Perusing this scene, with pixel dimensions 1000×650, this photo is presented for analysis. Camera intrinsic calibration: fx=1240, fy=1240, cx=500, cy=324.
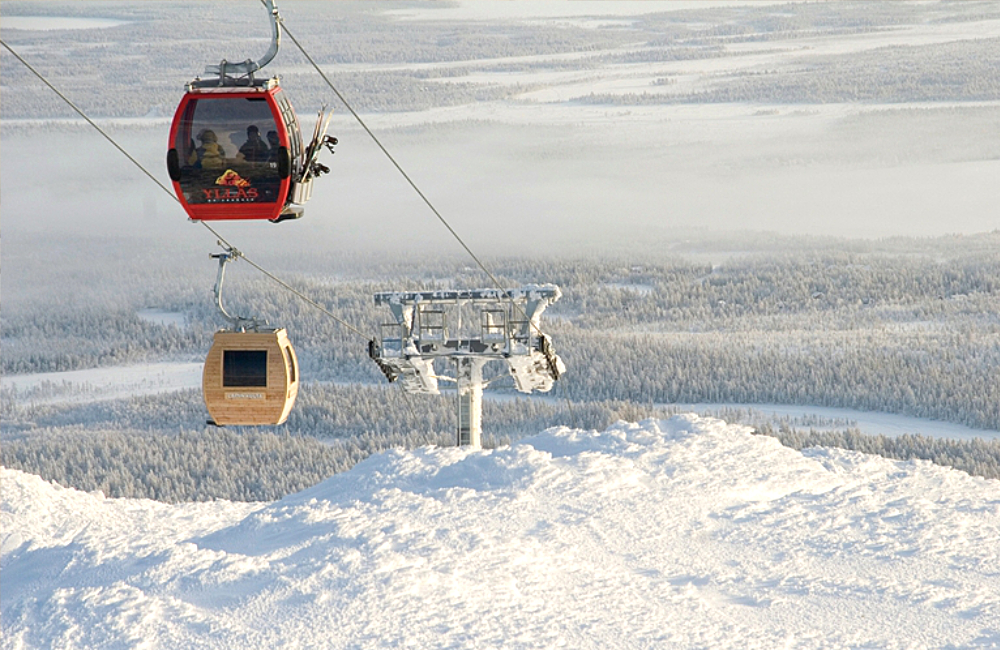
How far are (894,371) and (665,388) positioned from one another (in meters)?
21.8

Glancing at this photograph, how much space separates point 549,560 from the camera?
20641 mm

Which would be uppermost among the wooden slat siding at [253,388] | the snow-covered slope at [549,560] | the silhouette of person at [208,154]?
the silhouette of person at [208,154]

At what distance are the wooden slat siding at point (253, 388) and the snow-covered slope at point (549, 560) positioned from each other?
7.81 feet

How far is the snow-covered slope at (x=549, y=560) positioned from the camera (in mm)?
18234

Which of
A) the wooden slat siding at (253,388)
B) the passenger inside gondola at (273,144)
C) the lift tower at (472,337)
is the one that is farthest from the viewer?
the lift tower at (472,337)

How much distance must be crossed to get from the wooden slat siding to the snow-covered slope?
2.38m

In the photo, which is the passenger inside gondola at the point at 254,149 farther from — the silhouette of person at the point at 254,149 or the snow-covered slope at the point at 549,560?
the snow-covered slope at the point at 549,560

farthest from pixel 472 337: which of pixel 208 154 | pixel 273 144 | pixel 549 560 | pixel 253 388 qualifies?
pixel 208 154

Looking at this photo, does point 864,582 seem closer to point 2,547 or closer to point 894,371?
point 2,547

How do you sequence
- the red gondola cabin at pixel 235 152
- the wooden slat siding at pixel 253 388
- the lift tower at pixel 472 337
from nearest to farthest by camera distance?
the red gondola cabin at pixel 235 152, the wooden slat siding at pixel 253 388, the lift tower at pixel 472 337

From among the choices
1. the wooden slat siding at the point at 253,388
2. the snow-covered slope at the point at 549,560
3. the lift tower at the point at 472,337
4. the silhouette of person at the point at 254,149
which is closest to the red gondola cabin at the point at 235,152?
the silhouette of person at the point at 254,149

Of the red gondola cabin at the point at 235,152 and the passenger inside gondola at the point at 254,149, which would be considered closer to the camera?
the red gondola cabin at the point at 235,152

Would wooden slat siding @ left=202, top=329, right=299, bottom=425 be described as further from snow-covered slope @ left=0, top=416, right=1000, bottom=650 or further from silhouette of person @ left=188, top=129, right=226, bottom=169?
silhouette of person @ left=188, top=129, right=226, bottom=169

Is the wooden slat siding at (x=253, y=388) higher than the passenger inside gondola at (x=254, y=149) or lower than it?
lower
